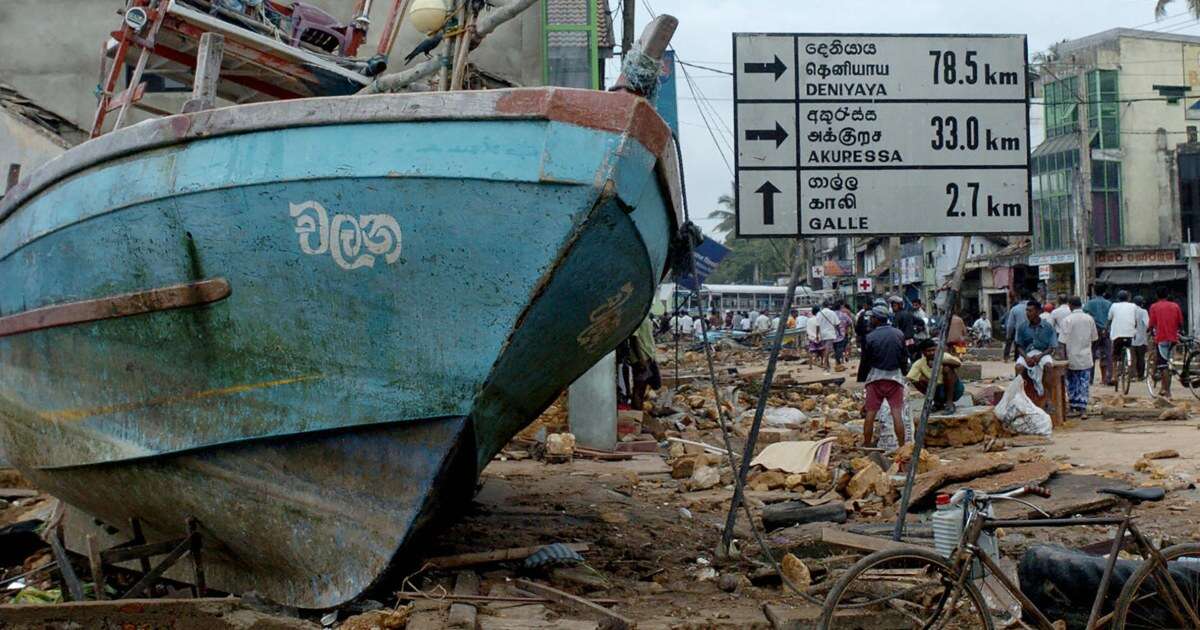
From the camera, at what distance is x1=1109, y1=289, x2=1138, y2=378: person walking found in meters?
15.6

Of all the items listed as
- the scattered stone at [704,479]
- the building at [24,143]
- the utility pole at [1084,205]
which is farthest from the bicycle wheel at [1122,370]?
the utility pole at [1084,205]

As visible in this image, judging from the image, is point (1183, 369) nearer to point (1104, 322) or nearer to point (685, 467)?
point (1104, 322)

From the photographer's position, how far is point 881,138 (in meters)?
5.76

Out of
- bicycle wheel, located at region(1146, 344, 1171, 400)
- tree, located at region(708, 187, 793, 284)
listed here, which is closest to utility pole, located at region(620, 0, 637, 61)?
bicycle wheel, located at region(1146, 344, 1171, 400)

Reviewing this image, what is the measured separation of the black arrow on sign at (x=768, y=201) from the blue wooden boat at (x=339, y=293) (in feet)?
1.73

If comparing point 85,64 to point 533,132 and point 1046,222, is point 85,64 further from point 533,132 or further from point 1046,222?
point 1046,222

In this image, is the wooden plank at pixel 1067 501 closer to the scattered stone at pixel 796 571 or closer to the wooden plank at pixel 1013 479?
the wooden plank at pixel 1013 479

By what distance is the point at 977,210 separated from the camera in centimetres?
579

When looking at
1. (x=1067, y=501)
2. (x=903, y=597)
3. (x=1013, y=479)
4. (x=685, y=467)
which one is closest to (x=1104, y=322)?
(x=1013, y=479)

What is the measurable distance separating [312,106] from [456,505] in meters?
1.93

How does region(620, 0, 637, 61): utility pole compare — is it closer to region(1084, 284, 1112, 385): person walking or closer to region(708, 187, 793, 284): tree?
region(1084, 284, 1112, 385): person walking

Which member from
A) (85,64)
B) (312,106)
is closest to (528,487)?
(312,106)

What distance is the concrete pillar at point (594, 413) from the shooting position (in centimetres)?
1013

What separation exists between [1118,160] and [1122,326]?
21839 millimetres
